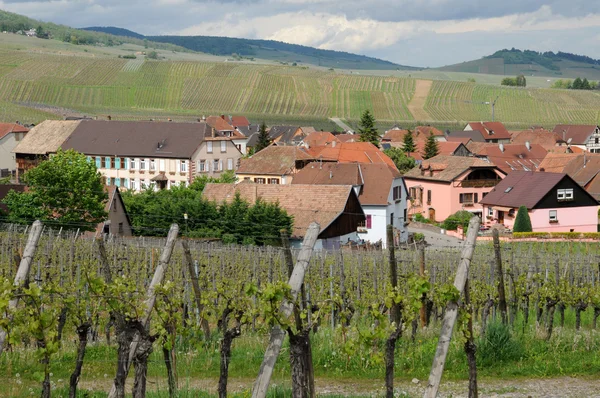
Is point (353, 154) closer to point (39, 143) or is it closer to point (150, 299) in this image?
point (39, 143)

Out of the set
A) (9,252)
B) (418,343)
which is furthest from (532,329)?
(9,252)

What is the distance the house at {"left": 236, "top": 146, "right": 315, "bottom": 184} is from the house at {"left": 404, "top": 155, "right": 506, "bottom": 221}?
8.28 metres

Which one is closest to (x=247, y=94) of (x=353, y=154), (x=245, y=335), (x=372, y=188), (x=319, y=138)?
(x=319, y=138)

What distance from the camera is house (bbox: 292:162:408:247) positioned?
49584 millimetres

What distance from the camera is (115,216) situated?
42.8 metres

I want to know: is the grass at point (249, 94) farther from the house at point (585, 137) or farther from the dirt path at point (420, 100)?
the house at point (585, 137)

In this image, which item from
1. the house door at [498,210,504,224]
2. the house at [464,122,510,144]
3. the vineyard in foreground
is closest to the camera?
the vineyard in foreground

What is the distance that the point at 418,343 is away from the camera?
1338cm

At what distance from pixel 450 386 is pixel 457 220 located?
43556 mm

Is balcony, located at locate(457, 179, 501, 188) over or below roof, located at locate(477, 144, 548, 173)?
below

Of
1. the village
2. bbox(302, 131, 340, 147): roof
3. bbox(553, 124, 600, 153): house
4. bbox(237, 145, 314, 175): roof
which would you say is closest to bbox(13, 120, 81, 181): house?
the village

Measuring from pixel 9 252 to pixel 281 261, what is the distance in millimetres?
7255

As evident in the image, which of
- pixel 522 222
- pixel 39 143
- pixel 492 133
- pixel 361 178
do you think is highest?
pixel 492 133

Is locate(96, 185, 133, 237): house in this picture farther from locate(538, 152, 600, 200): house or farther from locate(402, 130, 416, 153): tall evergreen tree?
locate(402, 130, 416, 153): tall evergreen tree
